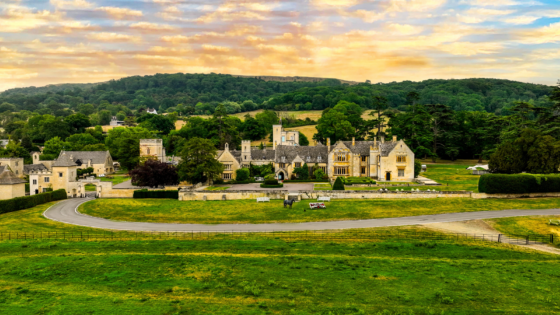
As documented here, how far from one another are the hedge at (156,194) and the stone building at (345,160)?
53.1 feet

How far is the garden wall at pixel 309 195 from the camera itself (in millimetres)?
55875

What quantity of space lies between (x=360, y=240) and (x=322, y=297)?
13.1 m

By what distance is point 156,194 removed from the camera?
202 ft

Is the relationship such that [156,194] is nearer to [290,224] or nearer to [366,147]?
[290,224]

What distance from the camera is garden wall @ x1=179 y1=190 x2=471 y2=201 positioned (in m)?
55.9

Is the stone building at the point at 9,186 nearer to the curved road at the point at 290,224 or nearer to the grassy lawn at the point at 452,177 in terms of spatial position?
the curved road at the point at 290,224

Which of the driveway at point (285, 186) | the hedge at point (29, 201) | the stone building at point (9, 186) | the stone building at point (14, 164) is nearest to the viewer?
the hedge at point (29, 201)

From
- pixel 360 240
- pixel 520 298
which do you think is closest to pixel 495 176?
pixel 360 240

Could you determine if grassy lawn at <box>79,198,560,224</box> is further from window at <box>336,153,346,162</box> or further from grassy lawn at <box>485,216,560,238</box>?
window at <box>336,153,346,162</box>

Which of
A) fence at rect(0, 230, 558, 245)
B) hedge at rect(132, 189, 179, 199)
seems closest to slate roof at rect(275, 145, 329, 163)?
hedge at rect(132, 189, 179, 199)

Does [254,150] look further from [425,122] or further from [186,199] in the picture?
[425,122]

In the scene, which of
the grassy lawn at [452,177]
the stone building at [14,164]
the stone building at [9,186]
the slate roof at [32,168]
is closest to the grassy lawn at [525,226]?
the grassy lawn at [452,177]

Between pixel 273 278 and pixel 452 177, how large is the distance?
53471 millimetres

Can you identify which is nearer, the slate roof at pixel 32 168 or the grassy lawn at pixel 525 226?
the grassy lawn at pixel 525 226
